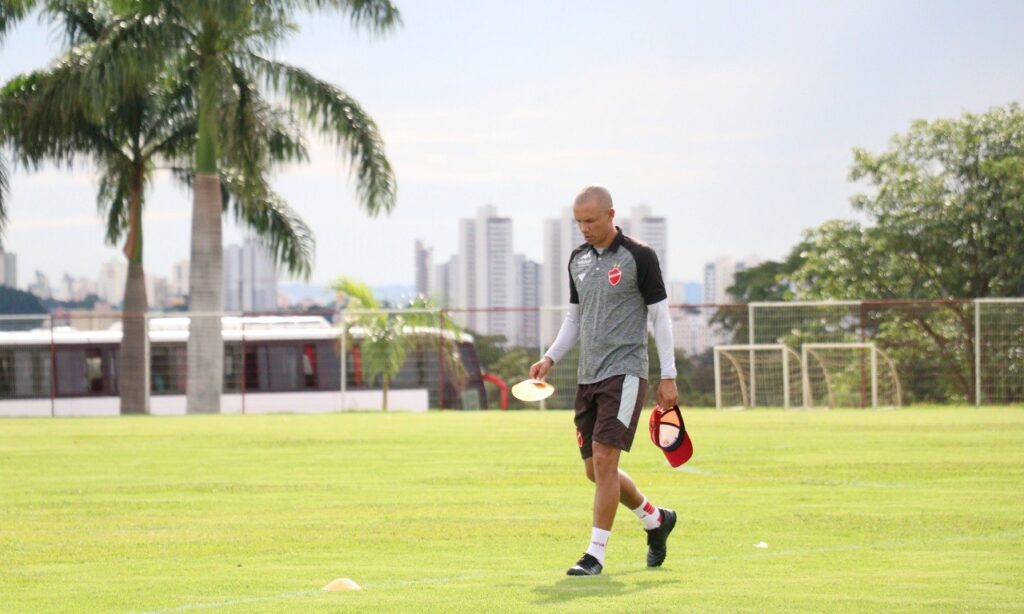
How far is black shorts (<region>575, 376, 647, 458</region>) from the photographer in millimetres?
8688

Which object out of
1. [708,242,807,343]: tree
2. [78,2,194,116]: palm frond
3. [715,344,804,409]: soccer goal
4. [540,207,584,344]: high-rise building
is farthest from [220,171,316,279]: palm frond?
[540,207,584,344]: high-rise building

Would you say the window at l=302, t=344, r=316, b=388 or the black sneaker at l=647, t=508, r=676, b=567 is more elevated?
the black sneaker at l=647, t=508, r=676, b=567

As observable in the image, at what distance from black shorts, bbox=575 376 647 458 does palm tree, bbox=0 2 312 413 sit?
28155 mm

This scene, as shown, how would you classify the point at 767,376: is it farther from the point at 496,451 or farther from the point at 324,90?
the point at 496,451

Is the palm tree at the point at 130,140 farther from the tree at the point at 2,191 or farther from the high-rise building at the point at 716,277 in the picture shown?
the high-rise building at the point at 716,277

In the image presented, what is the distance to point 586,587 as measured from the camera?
8.00m

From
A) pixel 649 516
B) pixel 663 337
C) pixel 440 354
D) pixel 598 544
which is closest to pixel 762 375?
pixel 440 354

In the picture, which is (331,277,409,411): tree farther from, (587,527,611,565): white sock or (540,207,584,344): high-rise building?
(540,207,584,344): high-rise building

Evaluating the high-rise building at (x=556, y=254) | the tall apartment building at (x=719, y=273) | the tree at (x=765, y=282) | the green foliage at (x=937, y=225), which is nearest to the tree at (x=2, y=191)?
the green foliage at (x=937, y=225)

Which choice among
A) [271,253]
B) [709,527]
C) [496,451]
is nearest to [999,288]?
[271,253]

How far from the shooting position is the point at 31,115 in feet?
123

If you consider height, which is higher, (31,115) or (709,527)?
(31,115)

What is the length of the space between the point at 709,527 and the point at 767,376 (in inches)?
994

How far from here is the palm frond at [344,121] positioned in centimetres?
3719
